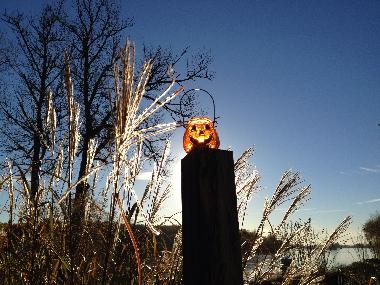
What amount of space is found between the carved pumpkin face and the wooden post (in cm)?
38

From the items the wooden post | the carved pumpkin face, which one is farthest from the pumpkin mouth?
the wooden post

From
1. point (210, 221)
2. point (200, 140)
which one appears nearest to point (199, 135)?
point (200, 140)

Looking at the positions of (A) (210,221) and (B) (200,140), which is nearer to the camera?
(A) (210,221)

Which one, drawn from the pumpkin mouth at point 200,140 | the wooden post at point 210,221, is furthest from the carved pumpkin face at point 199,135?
the wooden post at point 210,221

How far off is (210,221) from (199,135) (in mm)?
587

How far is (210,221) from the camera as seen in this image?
1.08 metres

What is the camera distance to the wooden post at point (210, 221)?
1.05 meters

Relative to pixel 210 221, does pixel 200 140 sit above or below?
above

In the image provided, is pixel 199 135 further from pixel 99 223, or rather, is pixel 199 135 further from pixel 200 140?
pixel 99 223

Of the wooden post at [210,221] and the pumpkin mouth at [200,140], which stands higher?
the pumpkin mouth at [200,140]

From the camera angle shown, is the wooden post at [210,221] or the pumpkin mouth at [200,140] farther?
the pumpkin mouth at [200,140]

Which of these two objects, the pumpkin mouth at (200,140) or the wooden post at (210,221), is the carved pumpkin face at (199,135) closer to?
the pumpkin mouth at (200,140)

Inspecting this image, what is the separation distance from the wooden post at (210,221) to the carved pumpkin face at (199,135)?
0.38 m

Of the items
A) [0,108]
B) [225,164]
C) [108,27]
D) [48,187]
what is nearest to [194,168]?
[225,164]
